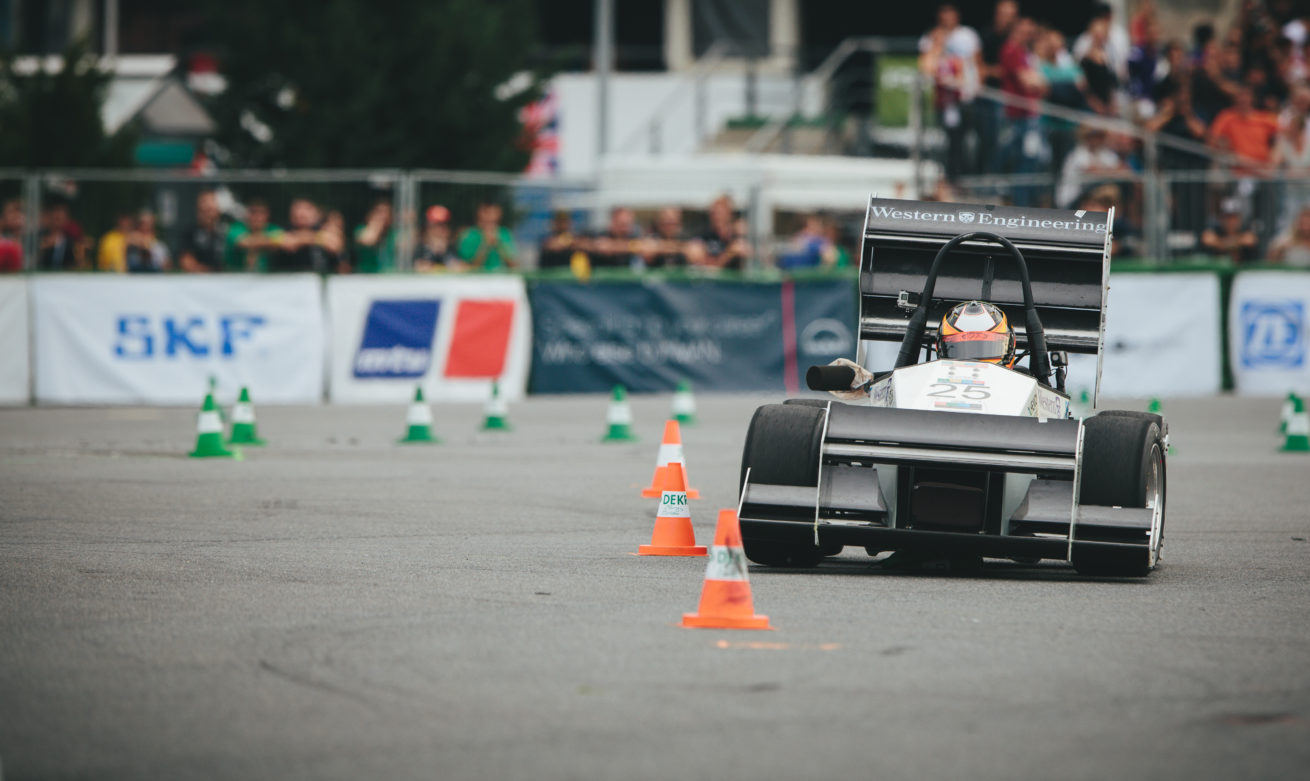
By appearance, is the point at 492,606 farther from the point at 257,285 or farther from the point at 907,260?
the point at 257,285

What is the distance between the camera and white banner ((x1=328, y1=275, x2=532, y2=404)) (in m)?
21.2

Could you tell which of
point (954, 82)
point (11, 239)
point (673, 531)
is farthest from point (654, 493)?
point (954, 82)

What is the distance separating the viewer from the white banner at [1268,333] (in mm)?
22719

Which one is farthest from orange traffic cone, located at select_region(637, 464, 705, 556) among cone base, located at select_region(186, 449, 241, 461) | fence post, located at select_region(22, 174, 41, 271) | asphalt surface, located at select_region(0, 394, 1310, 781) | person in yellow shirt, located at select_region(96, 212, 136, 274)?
fence post, located at select_region(22, 174, 41, 271)

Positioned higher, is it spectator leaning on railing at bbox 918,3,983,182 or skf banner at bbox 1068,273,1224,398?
spectator leaning on railing at bbox 918,3,983,182

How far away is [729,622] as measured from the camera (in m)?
7.07

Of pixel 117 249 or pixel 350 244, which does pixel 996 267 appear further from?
pixel 117 249

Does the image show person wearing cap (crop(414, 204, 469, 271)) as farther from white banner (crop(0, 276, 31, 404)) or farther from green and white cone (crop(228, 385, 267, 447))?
green and white cone (crop(228, 385, 267, 447))

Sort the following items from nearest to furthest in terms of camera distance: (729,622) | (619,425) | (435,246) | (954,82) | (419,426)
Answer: (729,622)
(419,426)
(619,425)
(435,246)
(954,82)

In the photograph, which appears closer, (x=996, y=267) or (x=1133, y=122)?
(x=996, y=267)

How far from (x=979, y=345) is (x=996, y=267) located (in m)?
1.21

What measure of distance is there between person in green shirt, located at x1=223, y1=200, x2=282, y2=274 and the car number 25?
13.4m

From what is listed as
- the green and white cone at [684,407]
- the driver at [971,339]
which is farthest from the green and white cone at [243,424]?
the driver at [971,339]

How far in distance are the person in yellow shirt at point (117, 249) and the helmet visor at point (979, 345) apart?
13931mm
